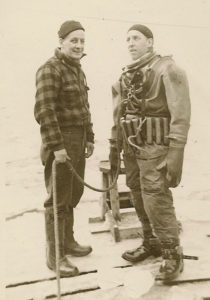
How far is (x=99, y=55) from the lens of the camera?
3.87m

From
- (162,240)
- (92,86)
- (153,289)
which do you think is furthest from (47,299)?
(92,86)

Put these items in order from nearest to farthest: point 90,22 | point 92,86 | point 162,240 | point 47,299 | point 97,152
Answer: point 47,299 → point 162,240 → point 90,22 → point 92,86 → point 97,152

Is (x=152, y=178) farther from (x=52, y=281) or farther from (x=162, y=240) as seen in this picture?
(x=52, y=281)

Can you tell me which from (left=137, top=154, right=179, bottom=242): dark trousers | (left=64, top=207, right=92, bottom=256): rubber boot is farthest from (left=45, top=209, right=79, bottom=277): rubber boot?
(left=137, top=154, right=179, bottom=242): dark trousers

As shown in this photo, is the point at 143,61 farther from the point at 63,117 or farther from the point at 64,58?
the point at 63,117

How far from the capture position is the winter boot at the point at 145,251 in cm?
289

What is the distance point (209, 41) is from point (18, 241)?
2456 mm

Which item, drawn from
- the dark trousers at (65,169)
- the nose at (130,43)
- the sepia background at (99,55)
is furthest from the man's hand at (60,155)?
the nose at (130,43)

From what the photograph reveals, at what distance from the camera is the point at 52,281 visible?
2.64 metres

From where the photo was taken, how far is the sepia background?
282 centimetres

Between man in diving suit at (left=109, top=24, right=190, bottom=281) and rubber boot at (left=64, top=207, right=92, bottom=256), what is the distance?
2.16 ft

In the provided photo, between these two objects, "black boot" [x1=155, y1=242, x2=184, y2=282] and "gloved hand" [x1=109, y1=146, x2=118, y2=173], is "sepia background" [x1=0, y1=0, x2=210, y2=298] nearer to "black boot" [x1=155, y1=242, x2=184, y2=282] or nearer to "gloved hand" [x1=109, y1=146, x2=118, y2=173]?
"gloved hand" [x1=109, y1=146, x2=118, y2=173]

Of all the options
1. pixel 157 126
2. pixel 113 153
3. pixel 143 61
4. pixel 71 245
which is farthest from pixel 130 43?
pixel 71 245

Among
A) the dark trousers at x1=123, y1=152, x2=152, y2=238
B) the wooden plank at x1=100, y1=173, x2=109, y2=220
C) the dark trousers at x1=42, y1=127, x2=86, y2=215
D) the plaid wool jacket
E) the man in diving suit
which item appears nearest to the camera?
the man in diving suit
